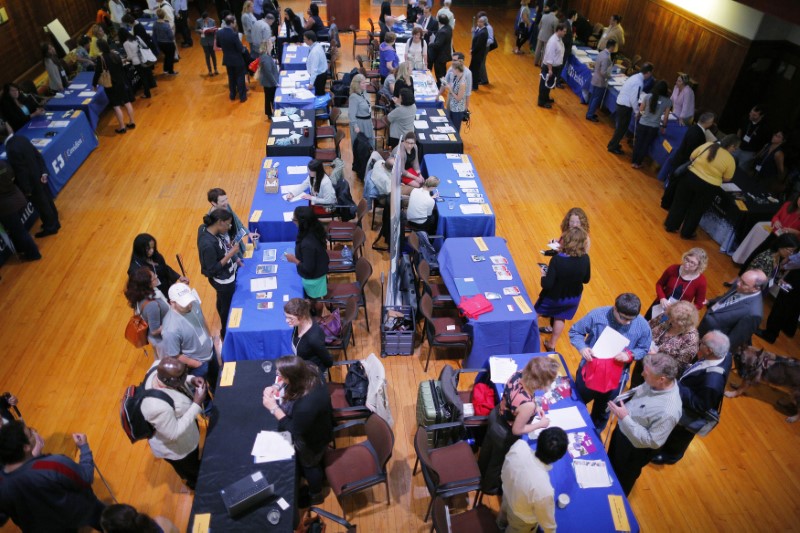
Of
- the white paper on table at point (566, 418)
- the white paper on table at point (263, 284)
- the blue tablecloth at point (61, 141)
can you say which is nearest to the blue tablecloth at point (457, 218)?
the white paper on table at point (263, 284)

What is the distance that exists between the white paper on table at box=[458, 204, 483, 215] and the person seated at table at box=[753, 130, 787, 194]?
4461 millimetres

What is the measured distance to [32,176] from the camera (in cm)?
672

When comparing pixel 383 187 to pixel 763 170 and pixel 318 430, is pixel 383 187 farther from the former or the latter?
pixel 763 170

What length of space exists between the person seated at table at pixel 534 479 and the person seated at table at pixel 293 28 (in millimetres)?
12161

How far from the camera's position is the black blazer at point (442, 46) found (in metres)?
10.9

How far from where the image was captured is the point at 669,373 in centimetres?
339

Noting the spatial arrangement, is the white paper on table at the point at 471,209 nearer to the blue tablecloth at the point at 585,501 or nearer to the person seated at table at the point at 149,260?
the blue tablecloth at the point at 585,501

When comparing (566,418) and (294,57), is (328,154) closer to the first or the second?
(294,57)

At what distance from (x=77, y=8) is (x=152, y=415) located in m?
13.0

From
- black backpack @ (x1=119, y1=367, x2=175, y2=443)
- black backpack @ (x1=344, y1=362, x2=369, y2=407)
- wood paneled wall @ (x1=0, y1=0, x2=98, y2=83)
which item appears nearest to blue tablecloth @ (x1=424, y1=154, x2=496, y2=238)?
black backpack @ (x1=344, y1=362, x2=369, y2=407)

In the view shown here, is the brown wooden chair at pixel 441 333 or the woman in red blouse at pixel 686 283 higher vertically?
the woman in red blouse at pixel 686 283

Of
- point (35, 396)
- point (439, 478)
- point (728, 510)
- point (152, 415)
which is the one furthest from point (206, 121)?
point (728, 510)

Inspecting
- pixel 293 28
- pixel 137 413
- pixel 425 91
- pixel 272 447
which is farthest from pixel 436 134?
pixel 293 28

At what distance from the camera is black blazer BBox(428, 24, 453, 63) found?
35.9 feet
